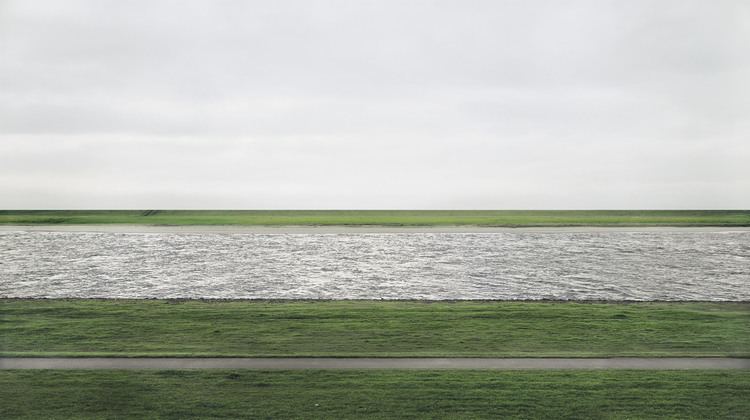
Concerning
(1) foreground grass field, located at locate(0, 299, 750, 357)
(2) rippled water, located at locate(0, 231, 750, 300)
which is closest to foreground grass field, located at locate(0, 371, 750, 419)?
(1) foreground grass field, located at locate(0, 299, 750, 357)

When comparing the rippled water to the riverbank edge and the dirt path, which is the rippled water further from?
the riverbank edge

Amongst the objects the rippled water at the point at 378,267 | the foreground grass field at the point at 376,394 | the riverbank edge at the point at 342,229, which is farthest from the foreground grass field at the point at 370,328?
the riverbank edge at the point at 342,229

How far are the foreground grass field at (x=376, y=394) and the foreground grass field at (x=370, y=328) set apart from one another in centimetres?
154

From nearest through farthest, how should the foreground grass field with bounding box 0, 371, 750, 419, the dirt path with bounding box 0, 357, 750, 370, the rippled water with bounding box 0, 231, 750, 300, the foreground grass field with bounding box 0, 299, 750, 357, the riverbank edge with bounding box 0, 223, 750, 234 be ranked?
the foreground grass field with bounding box 0, 371, 750, 419 < the dirt path with bounding box 0, 357, 750, 370 < the foreground grass field with bounding box 0, 299, 750, 357 < the rippled water with bounding box 0, 231, 750, 300 < the riverbank edge with bounding box 0, 223, 750, 234

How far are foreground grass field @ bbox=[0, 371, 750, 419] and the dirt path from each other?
0.45 meters

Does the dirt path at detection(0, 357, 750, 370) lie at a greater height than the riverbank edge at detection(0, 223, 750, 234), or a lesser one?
lesser

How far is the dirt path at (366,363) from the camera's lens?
1113cm

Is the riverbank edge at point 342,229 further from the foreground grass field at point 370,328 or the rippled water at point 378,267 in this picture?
the foreground grass field at point 370,328

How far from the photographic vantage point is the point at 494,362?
11.5 m

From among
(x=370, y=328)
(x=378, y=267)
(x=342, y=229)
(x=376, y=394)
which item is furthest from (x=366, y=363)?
(x=342, y=229)

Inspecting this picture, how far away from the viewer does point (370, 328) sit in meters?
14.5

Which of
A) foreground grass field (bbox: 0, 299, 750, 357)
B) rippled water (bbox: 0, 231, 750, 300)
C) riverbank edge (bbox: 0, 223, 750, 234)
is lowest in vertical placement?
foreground grass field (bbox: 0, 299, 750, 357)

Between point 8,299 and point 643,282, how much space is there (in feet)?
71.4

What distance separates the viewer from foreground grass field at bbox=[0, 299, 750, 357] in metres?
12.4
